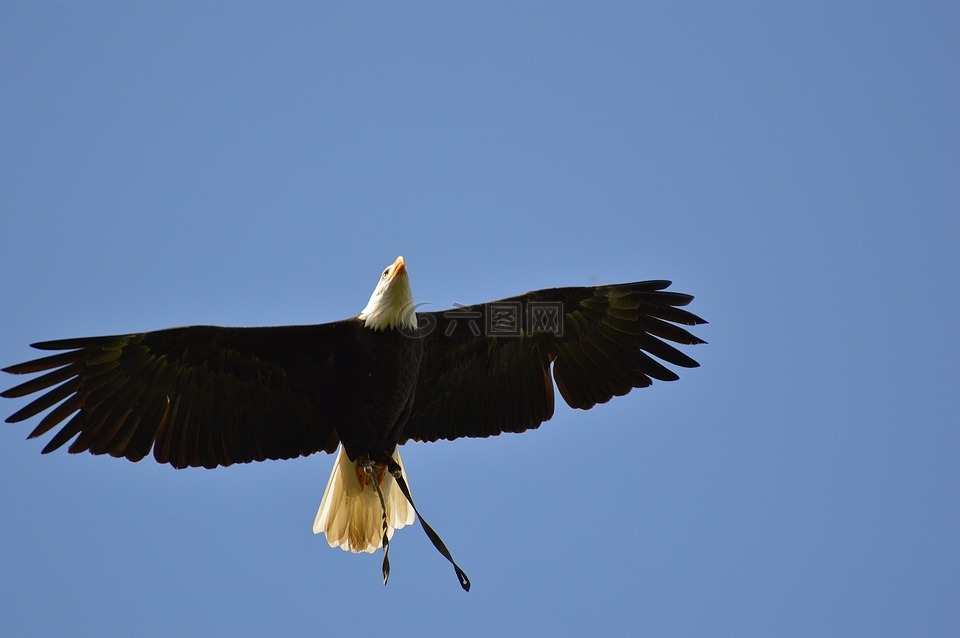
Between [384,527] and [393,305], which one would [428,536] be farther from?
[393,305]

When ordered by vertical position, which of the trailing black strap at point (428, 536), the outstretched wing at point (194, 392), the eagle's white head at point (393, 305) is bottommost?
the trailing black strap at point (428, 536)

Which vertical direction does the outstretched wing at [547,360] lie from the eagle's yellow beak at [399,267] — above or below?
below

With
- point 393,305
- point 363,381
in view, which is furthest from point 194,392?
point 393,305

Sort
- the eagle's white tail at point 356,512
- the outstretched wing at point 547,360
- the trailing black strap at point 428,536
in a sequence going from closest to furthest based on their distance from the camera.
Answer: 1. the trailing black strap at point 428,536
2. the outstretched wing at point 547,360
3. the eagle's white tail at point 356,512

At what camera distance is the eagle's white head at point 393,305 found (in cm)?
728

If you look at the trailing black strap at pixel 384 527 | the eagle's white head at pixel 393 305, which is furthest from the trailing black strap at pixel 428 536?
the eagle's white head at pixel 393 305

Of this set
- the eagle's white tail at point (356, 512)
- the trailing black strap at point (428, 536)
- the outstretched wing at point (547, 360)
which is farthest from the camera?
the eagle's white tail at point (356, 512)

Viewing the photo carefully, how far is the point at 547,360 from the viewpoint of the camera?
816 cm

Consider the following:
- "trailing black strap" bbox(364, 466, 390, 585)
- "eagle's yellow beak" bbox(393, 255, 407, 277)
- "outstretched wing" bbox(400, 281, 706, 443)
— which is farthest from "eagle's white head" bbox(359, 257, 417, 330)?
"trailing black strap" bbox(364, 466, 390, 585)

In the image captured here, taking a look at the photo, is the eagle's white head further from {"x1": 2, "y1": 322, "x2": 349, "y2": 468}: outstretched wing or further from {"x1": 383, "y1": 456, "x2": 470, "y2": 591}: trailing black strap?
{"x1": 383, "y1": 456, "x2": 470, "y2": 591}: trailing black strap

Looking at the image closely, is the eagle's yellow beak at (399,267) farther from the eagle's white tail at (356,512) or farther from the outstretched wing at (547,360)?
the eagle's white tail at (356,512)

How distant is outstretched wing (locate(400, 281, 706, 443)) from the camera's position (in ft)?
26.1

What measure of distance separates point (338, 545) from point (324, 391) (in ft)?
4.67

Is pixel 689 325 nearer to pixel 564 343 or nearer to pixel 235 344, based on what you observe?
pixel 564 343
